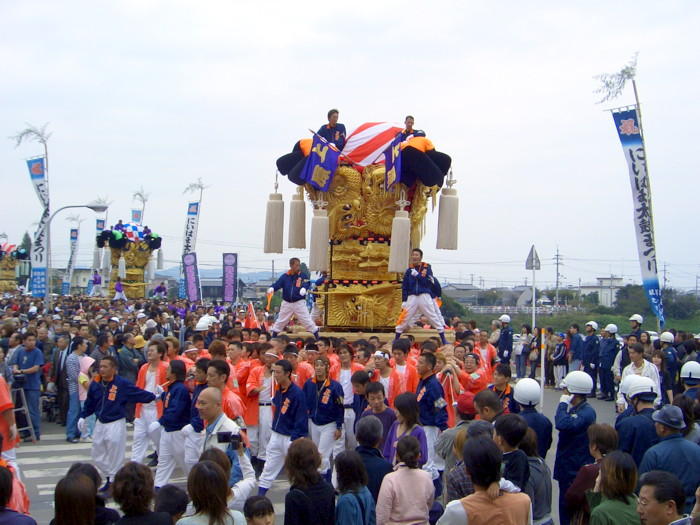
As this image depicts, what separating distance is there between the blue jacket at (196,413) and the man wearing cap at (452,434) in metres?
2.32

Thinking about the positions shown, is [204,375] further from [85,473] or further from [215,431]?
[85,473]

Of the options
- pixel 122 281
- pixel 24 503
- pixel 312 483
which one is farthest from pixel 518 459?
pixel 122 281

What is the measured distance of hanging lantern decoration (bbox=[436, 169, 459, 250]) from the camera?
14.9 metres

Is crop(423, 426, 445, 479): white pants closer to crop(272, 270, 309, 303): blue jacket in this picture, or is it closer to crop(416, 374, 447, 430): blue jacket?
crop(416, 374, 447, 430): blue jacket

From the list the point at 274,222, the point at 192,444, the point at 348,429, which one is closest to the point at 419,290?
the point at 274,222

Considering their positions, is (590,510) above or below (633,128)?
below

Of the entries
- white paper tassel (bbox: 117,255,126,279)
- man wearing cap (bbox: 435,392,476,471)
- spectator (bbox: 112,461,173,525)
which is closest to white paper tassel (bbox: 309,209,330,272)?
man wearing cap (bbox: 435,392,476,471)

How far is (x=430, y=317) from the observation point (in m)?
13.0

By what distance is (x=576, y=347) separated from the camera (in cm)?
1736

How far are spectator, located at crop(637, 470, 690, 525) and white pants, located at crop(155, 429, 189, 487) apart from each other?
481 cm

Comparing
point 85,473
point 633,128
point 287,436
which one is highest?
point 633,128

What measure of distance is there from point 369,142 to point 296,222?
7.45 ft

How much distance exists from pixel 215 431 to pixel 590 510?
2723mm

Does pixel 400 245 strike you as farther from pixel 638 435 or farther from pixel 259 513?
pixel 259 513
